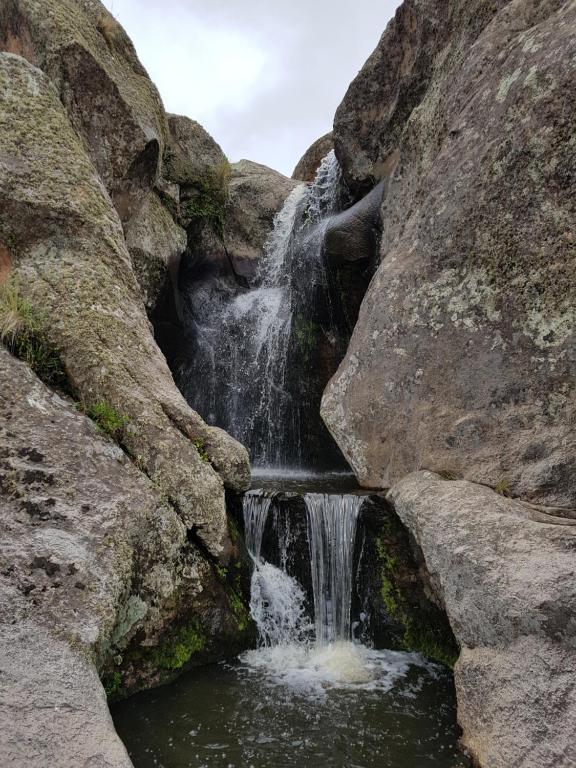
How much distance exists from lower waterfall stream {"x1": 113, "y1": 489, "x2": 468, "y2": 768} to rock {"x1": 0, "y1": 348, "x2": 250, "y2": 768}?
44 cm

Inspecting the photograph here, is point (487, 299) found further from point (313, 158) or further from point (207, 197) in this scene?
point (313, 158)

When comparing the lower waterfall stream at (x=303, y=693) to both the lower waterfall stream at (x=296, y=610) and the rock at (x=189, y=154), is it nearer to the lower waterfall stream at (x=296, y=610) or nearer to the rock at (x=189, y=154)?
the lower waterfall stream at (x=296, y=610)

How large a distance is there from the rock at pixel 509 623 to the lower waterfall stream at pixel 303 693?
649 millimetres

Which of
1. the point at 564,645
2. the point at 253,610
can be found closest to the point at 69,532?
the point at 253,610

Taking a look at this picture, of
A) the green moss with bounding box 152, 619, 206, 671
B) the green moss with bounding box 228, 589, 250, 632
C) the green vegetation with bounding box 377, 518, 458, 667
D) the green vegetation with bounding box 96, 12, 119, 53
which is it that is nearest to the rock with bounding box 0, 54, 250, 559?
the green moss with bounding box 228, 589, 250, 632

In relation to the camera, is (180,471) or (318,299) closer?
(180,471)

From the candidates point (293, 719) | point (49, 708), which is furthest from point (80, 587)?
point (293, 719)

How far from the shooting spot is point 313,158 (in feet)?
65.9

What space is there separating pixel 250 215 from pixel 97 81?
5862mm

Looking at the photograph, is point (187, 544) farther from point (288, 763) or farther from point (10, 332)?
point (10, 332)

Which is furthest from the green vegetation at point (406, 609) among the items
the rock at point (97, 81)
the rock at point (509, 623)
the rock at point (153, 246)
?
the rock at point (97, 81)

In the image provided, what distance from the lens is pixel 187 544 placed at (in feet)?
18.1

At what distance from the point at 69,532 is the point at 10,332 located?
2200mm

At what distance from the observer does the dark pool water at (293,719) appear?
4164 mm
